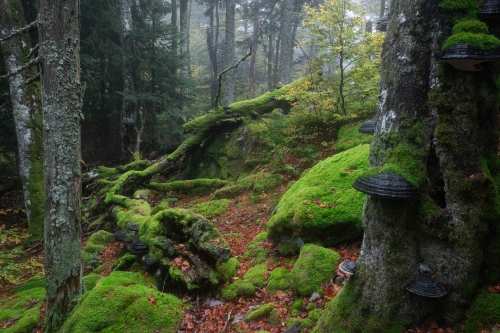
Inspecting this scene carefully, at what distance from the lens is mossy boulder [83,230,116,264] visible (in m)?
7.54

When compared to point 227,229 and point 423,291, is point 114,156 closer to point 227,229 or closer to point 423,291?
point 227,229

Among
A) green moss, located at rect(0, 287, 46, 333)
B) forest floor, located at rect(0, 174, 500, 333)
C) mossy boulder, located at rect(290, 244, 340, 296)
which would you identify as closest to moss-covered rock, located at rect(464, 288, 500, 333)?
forest floor, located at rect(0, 174, 500, 333)

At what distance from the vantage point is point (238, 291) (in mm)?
4914

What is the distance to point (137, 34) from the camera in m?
15.5

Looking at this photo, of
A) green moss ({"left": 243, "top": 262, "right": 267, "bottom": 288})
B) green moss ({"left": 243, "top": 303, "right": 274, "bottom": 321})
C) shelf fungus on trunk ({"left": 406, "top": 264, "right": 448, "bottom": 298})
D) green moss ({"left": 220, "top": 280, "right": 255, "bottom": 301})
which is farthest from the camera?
green moss ({"left": 243, "top": 262, "right": 267, "bottom": 288})

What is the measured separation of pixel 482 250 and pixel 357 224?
2.25m

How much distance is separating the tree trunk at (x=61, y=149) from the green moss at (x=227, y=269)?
2.36 meters

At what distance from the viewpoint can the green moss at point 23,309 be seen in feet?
16.3

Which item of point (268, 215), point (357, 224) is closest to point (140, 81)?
point (268, 215)

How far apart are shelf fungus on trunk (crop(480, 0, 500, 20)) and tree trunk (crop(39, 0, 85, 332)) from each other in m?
5.26

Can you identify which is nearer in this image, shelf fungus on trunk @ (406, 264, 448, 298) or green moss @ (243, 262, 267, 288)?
shelf fungus on trunk @ (406, 264, 448, 298)

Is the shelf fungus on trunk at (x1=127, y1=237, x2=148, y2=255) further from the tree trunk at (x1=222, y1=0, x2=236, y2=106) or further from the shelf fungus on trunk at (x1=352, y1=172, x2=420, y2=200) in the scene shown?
the tree trunk at (x1=222, y1=0, x2=236, y2=106)

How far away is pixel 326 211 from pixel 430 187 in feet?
8.01

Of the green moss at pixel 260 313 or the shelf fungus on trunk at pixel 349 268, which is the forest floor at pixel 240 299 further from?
the shelf fungus on trunk at pixel 349 268
